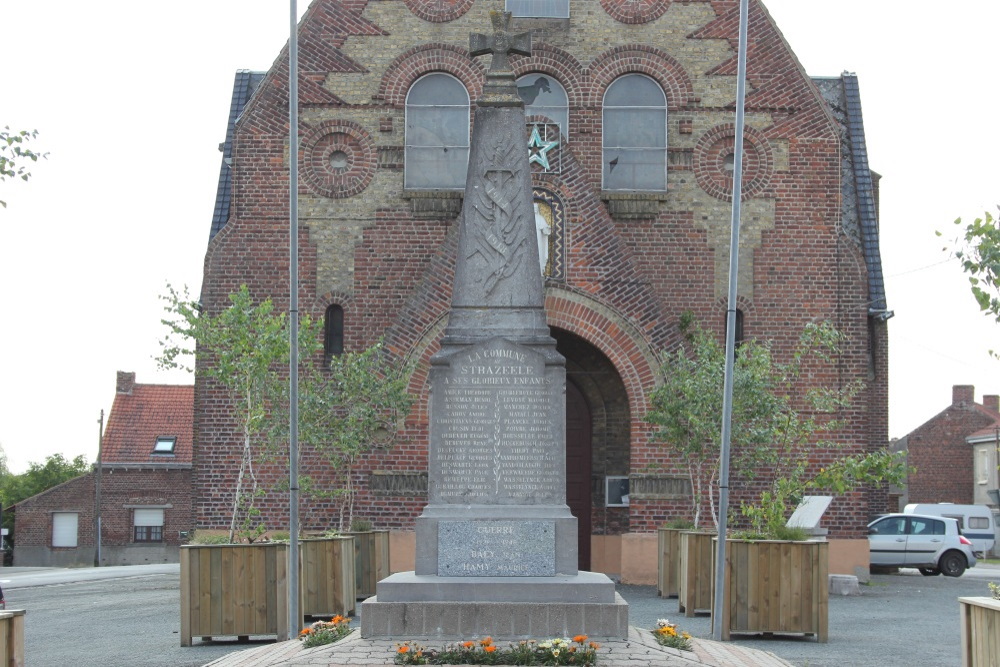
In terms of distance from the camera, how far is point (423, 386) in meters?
24.8

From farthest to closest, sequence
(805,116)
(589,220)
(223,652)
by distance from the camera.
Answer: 1. (805,116)
2. (589,220)
3. (223,652)

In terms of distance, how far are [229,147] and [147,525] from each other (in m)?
31.1

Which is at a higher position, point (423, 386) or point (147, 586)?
point (423, 386)

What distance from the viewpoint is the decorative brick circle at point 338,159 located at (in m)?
26.3

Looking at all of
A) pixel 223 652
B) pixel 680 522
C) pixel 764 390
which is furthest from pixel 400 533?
pixel 223 652

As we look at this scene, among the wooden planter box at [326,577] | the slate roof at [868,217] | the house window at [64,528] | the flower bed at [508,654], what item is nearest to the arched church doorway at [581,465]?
the slate roof at [868,217]

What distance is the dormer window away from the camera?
5609 centimetres

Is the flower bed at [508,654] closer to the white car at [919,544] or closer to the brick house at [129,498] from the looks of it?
the white car at [919,544]

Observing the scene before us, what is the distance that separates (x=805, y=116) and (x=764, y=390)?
24.4 ft

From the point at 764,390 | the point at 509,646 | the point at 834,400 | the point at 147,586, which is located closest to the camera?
the point at 509,646

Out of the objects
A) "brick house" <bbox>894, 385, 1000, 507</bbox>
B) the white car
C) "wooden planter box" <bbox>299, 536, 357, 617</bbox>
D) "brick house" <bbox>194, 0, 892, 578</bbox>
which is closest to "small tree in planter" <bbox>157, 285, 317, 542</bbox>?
"wooden planter box" <bbox>299, 536, 357, 617</bbox>

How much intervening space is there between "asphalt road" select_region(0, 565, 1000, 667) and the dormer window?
26.9 m

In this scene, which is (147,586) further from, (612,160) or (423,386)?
(612,160)

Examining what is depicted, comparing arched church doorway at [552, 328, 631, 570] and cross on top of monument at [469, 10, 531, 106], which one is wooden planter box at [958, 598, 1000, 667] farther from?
arched church doorway at [552, 328, 631, 570]
